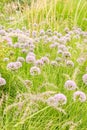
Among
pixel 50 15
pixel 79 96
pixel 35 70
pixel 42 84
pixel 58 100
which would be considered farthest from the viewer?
pixel 50 15

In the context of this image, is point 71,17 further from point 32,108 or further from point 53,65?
point 32,108

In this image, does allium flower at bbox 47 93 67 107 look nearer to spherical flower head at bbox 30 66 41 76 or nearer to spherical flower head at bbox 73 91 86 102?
spherical flower head at bbox 73 91 86 102

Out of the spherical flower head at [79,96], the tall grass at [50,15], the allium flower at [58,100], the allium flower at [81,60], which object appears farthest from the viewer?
the tall grass at [50,15]

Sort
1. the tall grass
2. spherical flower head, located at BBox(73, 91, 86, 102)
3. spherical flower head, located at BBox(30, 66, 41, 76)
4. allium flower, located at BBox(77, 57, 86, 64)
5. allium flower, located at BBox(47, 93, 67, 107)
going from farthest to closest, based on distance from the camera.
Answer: the tall grass
allium flower, located at BBox(77, 57, 86, 64)
spherical flower head, located at BBox(30, 66, 41, 76)
spherical flower head, located at BBox(73, 91, 86, 102)
allium flower, located at BBox(47, 93, 67, 107)

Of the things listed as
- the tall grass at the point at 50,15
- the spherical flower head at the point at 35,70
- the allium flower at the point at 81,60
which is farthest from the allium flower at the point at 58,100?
the tall grass at the point at 50,15

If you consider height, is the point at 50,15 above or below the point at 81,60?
below

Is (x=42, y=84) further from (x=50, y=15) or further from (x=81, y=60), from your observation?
(x=50, y=15)

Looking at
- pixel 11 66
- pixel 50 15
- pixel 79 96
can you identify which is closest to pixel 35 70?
pixel 11 66

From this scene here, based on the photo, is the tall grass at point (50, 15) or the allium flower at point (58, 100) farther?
the tall grass at point (50, 15)

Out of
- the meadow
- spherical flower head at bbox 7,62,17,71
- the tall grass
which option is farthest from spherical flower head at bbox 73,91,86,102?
the tall grass

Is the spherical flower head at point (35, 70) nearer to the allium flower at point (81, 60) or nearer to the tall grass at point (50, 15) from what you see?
the allium flower at point (81, 60)

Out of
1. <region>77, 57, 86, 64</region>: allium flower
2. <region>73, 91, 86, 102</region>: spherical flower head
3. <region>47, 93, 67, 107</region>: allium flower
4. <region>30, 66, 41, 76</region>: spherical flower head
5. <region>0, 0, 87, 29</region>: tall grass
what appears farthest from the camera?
<region>0, 0, 87, 29</region>: tall grass

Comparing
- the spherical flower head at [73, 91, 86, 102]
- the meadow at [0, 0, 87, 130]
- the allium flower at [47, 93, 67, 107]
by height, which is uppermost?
the allium flower at [47, 93, 67, 107]

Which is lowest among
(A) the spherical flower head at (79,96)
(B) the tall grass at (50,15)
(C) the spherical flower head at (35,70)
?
(B) the tall grass at (50,15)
